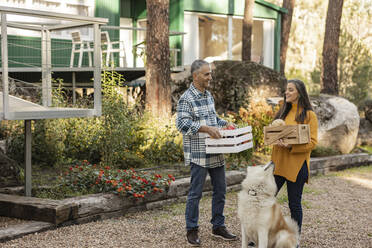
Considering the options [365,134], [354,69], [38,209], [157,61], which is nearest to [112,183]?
[38,209]

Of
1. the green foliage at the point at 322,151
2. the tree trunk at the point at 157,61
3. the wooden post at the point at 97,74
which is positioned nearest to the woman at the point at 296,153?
the wooden post at the point at 97,74

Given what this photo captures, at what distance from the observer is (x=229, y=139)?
469cm

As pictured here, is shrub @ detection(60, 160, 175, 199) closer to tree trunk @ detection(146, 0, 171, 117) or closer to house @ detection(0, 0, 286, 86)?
tree trunk @ detection(146, 0, 171, 117)

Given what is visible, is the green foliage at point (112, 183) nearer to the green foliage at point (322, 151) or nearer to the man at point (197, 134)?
the man at point (197, 134)

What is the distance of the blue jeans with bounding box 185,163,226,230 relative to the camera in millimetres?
4859

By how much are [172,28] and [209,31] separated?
27.8ft

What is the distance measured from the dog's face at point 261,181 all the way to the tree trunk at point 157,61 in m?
5.54

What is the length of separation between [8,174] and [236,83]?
7.01m

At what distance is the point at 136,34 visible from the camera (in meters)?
18.4

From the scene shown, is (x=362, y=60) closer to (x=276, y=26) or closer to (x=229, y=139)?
(x=276, y=26)

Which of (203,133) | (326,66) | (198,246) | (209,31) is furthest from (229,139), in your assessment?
(209,31)

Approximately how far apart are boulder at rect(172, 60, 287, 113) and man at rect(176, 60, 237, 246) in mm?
6800

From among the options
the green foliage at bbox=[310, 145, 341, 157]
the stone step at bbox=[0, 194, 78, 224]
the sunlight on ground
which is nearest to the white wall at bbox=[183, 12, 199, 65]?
the green foliage at bbox=[310, 145, 341, 157]

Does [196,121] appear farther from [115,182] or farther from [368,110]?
[368,110]
